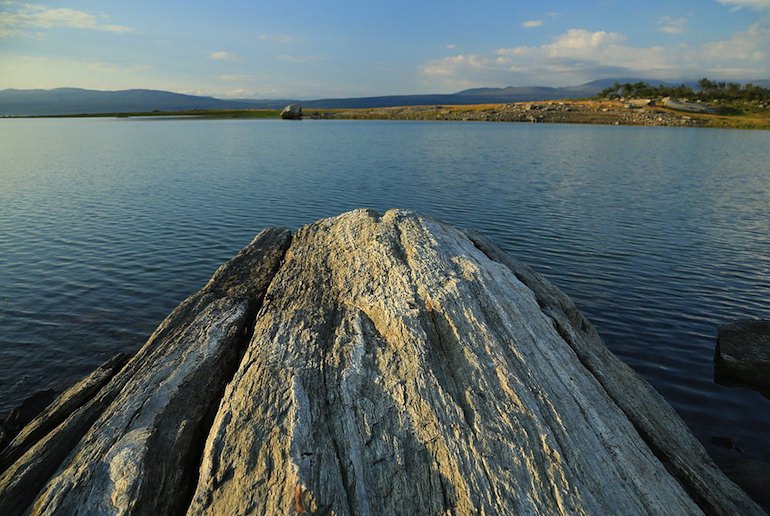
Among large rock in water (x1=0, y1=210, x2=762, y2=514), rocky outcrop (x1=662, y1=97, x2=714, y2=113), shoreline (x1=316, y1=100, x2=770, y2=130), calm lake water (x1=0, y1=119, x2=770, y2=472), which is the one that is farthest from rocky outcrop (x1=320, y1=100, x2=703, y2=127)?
large rock in water (x1=0, y1=210, x2=762, y2=514)

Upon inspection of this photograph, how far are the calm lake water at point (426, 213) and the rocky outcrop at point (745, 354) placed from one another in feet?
2.42

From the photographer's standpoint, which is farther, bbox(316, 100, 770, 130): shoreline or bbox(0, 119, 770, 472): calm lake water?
bbox(316, 100, 770, 130): shoreline

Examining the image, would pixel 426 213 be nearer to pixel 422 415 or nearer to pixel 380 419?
pixel 422 415

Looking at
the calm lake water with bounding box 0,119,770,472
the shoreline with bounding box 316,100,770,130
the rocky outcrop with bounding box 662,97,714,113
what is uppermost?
the rocky outcrop with bounding box 662,97,714,113

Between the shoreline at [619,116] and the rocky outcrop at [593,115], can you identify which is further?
the rocky outcrop at [593,115]

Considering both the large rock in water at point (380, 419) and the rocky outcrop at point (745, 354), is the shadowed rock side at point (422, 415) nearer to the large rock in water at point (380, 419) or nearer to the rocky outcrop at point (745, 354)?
the large rock in water at point (380, 419)

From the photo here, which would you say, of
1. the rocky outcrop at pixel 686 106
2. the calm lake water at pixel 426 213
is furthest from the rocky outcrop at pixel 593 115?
the calm lake water at pixel 426 213

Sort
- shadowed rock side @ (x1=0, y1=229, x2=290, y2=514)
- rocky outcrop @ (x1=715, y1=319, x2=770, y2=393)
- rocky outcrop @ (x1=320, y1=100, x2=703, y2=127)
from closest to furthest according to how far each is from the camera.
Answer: shadowed rock side @ (x1=0, y1=229, x2=290, y2=514)
rocky outcrop @ (x1=715, y1=319, x2=770, y2=393)
rocky outcrop @ (x1=320, y1=100, x2=703, y2=127)

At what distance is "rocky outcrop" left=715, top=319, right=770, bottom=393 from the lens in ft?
55.4

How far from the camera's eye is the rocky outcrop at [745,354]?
16.9m

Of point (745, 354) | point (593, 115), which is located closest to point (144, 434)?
point (745, 354)

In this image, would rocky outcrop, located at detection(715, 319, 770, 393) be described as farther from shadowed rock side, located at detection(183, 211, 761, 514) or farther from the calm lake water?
shadowed rock side, located at detection(183, 211, 761, 514)

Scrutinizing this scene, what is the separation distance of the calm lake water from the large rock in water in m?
7.29

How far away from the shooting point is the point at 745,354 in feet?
56.2
